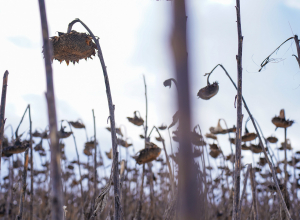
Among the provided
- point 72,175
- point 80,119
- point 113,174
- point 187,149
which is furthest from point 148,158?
point 72,175

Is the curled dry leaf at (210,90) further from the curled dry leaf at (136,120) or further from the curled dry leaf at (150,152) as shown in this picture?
the curled dry leaf at (136,120)

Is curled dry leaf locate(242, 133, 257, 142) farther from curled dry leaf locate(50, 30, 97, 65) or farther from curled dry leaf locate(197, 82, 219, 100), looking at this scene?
curled dry leaf locate(50, 30, 97, 65)

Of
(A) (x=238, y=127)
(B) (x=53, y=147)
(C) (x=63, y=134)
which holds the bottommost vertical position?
(B) (x=53, y=147)

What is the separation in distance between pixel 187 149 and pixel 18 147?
6.48ft

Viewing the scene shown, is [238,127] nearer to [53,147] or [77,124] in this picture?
[53,147]

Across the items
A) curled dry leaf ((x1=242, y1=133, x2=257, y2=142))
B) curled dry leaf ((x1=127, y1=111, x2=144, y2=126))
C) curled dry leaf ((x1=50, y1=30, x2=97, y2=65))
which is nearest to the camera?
curled dry leaf ((x1=50, y1=30, x2=97, y2=65))

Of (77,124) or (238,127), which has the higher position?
(77,124)

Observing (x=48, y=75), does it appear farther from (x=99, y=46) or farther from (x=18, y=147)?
(x=18, y=147)

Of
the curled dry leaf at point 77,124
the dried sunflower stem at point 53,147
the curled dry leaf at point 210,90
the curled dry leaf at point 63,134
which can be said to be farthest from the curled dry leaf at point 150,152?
the curled dry leaf at point 77,124

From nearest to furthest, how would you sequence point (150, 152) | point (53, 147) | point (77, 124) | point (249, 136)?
1. point (53, 147)
2. point (150, 152)
3. point (249, 136)
4. point (77, 124)

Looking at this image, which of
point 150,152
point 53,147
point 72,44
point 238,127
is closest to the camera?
point 53,147

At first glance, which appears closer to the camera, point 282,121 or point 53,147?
point 53,147

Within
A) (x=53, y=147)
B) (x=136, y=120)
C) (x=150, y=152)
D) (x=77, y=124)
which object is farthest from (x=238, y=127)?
(x=77, y=124)

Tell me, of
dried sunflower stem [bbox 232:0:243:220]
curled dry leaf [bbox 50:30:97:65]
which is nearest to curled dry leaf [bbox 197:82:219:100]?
dried sunflower stem [bbox 232:0:243:220]
